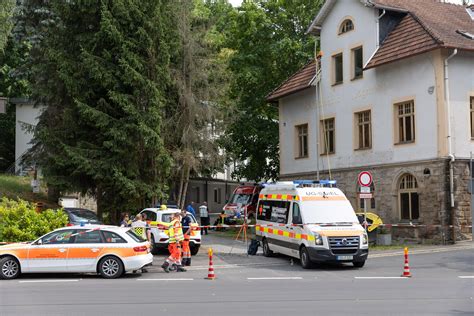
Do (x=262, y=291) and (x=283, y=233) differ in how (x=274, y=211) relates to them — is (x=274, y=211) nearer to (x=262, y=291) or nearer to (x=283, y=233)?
(x=283, y=233)

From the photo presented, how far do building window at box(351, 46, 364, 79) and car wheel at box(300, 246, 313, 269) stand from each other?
566 inches

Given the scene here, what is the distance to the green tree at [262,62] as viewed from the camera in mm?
41250

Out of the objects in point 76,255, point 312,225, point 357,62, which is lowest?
point 76,255

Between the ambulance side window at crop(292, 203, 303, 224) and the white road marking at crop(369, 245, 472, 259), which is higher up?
the ambulance side window at crop(292, 203, 303, 224)

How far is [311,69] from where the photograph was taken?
35188mm

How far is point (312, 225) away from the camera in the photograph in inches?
740

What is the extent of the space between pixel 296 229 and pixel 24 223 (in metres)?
A: 8.80

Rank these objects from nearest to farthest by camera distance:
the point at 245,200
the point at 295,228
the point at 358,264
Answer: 1. the point at 358,264
2. the point at 295,228
3. the point at 245,200

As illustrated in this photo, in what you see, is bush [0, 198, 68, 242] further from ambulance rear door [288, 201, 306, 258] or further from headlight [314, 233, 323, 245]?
headlight [314, 233, 323, 245]

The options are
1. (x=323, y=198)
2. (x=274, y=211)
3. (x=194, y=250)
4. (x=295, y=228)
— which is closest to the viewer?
(x=295, y=228)

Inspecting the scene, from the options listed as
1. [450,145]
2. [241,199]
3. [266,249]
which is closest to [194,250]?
[266,249]

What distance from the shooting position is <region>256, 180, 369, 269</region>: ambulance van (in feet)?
59.9

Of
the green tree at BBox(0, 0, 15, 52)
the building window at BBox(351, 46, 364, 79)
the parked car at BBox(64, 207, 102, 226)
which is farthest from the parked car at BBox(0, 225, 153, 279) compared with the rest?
the green tree at BBox(0, 0, 15, 52)

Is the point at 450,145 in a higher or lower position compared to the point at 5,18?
lower
